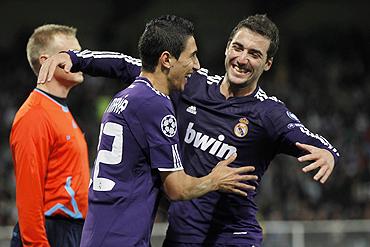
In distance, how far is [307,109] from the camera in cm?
1320

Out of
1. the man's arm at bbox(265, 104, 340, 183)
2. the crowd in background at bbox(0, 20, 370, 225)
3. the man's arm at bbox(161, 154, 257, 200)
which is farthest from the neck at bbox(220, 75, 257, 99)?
the crowd in background at bbox(0, 20, 370, 225)

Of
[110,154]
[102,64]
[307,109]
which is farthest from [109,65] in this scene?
[307,109]

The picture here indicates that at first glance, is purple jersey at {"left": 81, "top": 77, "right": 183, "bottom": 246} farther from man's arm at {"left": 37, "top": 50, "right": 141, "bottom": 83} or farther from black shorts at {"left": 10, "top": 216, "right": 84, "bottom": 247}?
black shorts at {"left": 10, "top": 216, "right": 84, "bottom": 247}

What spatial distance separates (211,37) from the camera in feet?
50.6

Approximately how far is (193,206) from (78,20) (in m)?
11.6

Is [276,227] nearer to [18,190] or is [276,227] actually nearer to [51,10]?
[18,190]

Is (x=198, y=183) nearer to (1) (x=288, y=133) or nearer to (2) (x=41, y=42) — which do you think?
Answer: (1) (x=288, y=133)

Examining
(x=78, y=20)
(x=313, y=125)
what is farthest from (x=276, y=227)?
(x=78, y=20)

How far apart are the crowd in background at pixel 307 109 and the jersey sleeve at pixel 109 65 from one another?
6.37 meters

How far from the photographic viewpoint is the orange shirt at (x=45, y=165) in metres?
4.12

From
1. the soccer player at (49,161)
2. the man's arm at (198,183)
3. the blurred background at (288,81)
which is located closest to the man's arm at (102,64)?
the soccer player at (49,161)

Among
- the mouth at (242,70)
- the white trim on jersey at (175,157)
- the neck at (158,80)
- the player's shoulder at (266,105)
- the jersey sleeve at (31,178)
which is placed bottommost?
the jersey sleeve at (31,178)

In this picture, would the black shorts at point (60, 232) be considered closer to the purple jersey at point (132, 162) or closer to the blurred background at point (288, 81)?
the purple jersey at point (132, 162)

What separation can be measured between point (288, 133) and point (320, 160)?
32 cm
